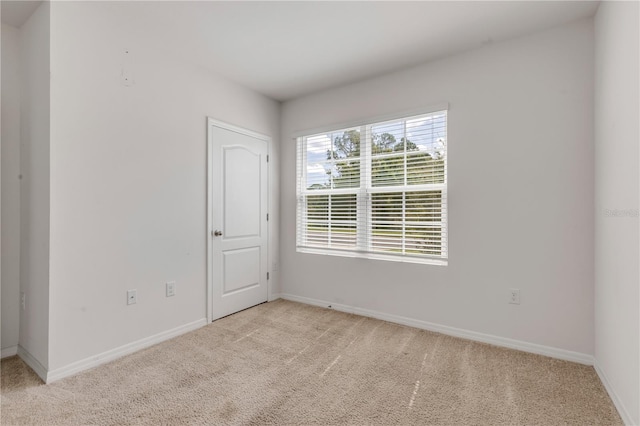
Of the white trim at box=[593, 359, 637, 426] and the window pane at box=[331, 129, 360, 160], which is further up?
the window pane at box=[331, 129, 360, 160]

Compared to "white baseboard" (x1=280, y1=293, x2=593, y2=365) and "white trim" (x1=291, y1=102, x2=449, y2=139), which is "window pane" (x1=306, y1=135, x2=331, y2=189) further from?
"white baseboard" (x1=280, y1=293, x2=593, y2=365)

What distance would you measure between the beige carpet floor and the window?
954mm

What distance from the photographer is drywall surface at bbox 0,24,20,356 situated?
89.9 inches

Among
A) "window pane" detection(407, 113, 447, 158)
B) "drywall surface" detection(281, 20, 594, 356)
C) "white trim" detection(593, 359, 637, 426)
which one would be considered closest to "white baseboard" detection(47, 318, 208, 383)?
"drywall surface" detection(281, 20, 594, 356)

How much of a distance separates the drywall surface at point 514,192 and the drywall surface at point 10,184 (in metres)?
3.14

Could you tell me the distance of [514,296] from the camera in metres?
2.49

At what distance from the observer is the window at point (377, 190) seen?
2.90 metres

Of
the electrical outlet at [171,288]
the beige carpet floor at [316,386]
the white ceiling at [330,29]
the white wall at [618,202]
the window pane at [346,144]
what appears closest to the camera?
the white wall at [618,202]

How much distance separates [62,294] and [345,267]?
2.46m

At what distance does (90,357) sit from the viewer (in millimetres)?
2195

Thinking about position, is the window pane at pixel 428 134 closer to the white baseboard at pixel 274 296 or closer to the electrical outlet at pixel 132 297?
the white baseboard at pixel 274 296

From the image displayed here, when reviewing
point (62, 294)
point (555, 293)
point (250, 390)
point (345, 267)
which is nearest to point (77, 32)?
point (62, 294)

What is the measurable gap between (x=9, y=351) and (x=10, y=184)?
1289mm

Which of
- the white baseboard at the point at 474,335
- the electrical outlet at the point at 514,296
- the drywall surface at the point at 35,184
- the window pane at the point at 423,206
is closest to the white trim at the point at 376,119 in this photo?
the window pane at the point at 423,206
